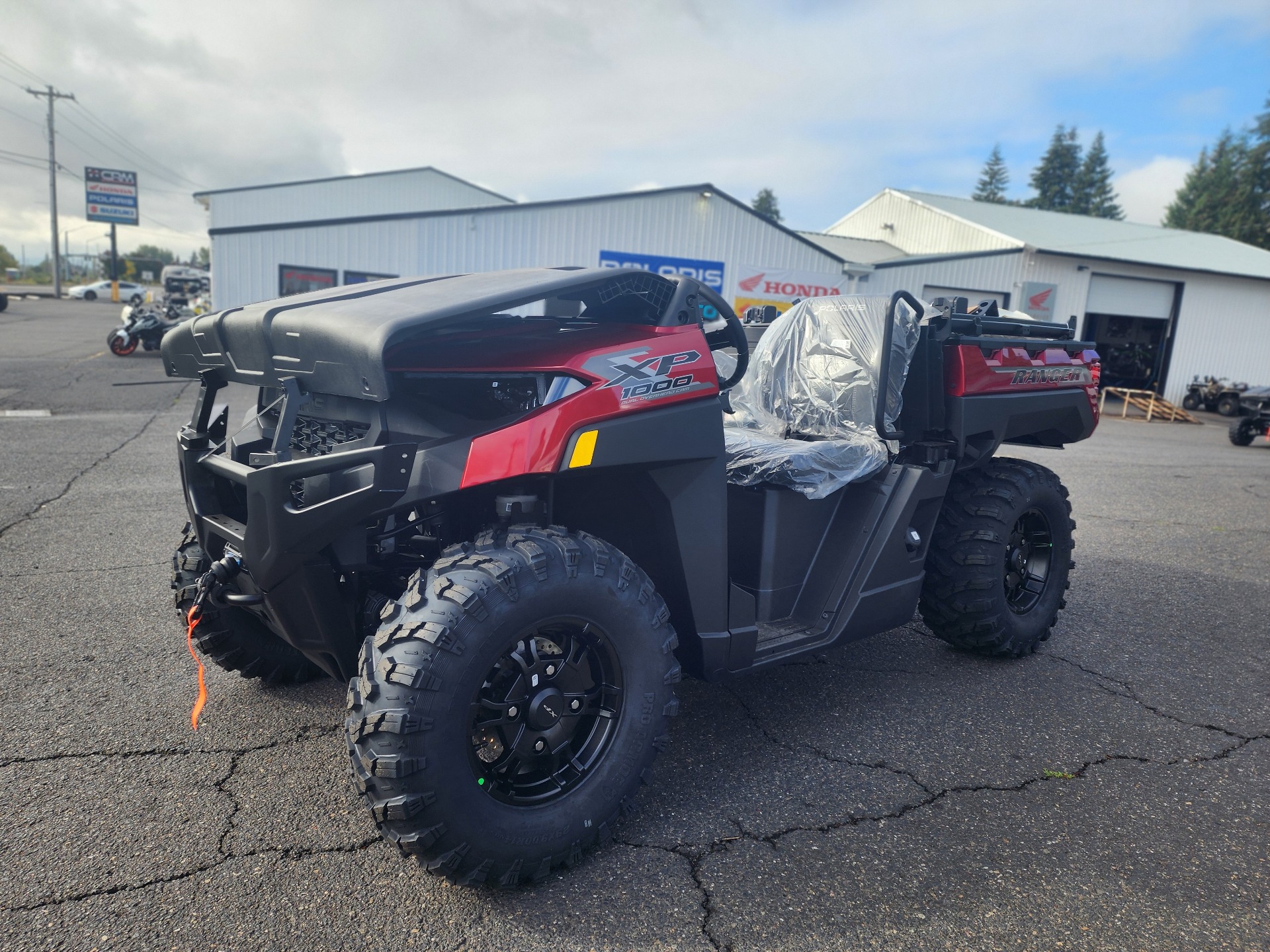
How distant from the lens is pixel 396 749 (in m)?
2.04

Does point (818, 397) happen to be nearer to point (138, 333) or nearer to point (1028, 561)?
point (1028, 561)

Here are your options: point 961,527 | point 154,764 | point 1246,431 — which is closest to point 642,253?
point 1246,431

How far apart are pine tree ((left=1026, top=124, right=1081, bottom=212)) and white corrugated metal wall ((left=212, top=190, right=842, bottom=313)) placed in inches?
2324

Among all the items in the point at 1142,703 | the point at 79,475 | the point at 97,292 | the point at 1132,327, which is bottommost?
the point at 79,475

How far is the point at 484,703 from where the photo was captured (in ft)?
7.37

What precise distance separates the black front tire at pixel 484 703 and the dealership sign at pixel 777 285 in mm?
18119

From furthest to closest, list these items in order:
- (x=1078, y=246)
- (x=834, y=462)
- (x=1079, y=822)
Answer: (x=1078, y=246)
(x=834, y=462)
(x=1079, y=822)

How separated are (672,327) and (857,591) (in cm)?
139

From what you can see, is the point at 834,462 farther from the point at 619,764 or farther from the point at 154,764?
the point at 154,764

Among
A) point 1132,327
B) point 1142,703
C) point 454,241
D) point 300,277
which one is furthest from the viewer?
point 1132,327

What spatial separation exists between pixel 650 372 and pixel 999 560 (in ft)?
7.24

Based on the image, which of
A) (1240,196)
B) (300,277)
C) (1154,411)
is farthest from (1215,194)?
(300,277)

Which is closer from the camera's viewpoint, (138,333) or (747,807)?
(747,807)

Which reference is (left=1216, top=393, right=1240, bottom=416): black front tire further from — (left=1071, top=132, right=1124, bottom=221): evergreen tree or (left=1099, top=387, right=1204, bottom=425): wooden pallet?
(left=1071, top=132, right=1124, bottom=221): evergreen tree
